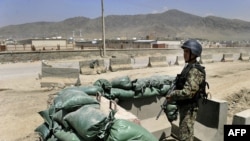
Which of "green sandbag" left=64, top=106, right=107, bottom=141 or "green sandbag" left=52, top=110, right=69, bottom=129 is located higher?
"green sandbag" left=64, top=106, right=107, bottom=141

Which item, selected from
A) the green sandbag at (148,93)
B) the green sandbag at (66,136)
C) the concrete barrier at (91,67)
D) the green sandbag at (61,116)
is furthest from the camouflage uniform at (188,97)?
the concrete barrier at (91,67)

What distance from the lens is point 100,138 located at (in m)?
3.50

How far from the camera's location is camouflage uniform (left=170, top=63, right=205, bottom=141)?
3841 millimetres

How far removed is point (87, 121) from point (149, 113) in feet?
9.77

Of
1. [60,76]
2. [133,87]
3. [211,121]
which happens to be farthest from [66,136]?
[60,76]

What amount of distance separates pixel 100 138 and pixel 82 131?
1.06ft

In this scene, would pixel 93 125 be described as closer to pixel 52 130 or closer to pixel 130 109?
pixel 52 130

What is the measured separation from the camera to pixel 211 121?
5.39 metres

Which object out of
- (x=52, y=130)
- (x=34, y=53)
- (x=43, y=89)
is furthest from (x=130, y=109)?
(x=34, y=53)

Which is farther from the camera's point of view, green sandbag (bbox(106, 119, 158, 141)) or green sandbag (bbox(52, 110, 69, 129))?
green sandbag (bbox(52, 110, 69, 129))

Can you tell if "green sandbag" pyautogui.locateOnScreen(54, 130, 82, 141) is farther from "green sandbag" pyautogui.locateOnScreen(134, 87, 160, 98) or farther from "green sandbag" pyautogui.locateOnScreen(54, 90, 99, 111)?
"green sandbag" pyautogui.locateOnScreen(134, 87, 160, 98)

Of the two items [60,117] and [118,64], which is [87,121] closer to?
[60,117]

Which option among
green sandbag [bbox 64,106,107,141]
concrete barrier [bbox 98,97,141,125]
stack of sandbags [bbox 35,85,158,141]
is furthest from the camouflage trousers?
green sandbag [bbox 64,106,107,141]

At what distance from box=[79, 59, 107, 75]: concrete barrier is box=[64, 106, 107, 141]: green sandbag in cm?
1205
